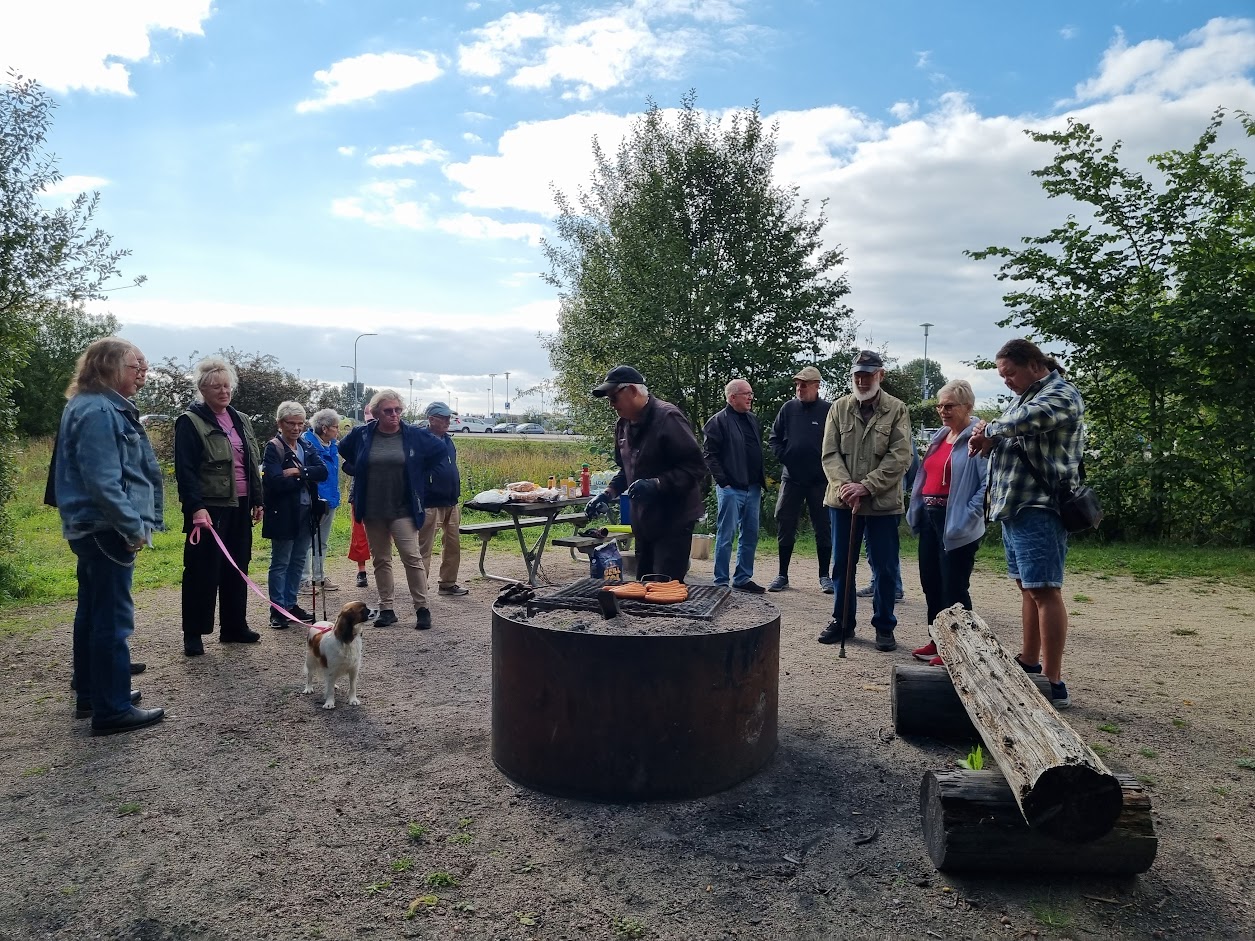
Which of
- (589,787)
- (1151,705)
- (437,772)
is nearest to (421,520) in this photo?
(437,772)

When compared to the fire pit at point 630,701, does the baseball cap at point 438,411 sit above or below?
above

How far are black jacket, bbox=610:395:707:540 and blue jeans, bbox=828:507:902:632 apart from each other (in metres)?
1.72

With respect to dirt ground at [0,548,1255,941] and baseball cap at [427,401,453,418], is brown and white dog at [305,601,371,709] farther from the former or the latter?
baseball cap at [427,401,453,418]

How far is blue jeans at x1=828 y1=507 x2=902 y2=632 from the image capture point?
611 centimetres

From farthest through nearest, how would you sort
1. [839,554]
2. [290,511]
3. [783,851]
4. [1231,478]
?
[1231,478], [290,511], [839,554], [783,851]

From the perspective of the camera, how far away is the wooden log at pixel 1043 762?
281 cm

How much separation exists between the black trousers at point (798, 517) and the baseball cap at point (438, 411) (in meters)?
3.53

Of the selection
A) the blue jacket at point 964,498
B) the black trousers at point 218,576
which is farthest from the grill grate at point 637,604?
the black trousers at point 218,576

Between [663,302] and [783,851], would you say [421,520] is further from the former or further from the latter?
[663,302]

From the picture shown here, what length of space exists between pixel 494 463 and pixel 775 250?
34.5 feet

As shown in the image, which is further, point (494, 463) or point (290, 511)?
point (494, 463)

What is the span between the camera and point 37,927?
272 centimetres

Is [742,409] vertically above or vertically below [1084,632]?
above

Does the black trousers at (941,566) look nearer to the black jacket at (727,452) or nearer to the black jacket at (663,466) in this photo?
the black jacket at (663,466)
